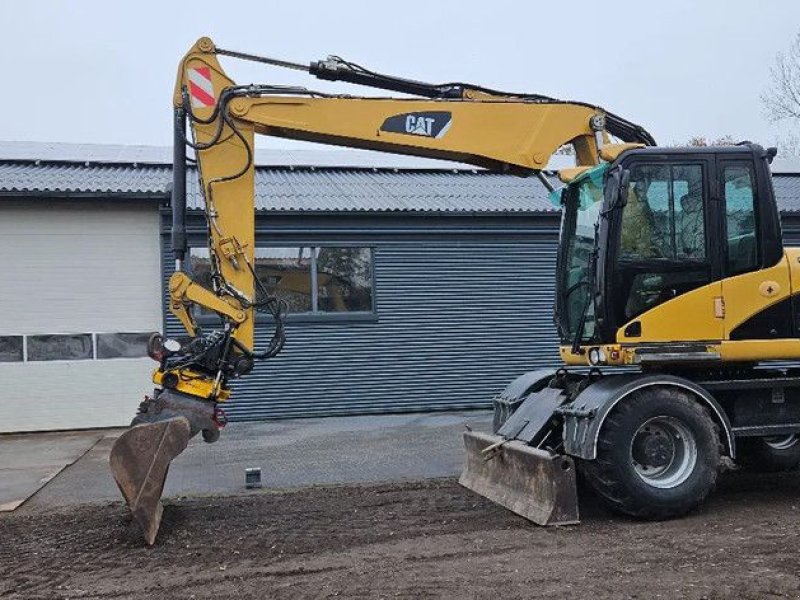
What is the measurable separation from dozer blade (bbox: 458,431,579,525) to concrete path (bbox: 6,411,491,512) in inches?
54.5

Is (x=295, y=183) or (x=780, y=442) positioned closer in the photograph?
(x=780, y=442)

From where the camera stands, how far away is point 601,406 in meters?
6.34

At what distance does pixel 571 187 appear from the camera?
25.1ft

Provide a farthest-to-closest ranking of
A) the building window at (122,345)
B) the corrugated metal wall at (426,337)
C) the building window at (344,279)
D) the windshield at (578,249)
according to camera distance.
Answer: the building window at (344,279), the corrugated metal wall at (426,337), the building window at (122,345), the windshield at (578,249)

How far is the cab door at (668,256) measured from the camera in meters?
6.74

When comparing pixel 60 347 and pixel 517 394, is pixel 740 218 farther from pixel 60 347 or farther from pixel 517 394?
pixel 60 347

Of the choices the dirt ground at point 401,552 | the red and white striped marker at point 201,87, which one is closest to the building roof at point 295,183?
the red and white striped marker at point 201,87

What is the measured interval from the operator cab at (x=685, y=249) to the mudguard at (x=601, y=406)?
329 mm

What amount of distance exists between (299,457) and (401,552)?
15.1 ft

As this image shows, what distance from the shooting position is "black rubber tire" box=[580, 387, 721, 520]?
6293mm

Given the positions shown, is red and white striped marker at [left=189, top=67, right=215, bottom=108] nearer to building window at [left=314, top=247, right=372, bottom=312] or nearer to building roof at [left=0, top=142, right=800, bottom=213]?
building roof at [left=0, top=142, right=800, bottom=213]

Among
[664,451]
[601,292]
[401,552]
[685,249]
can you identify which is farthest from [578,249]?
[401,552]

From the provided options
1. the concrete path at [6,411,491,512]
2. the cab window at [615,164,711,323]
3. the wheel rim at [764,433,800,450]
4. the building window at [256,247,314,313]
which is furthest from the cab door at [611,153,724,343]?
the building window at [256,247,314,313]

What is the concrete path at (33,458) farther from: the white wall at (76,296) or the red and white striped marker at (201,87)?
the red and white striped marker at (201,87)
